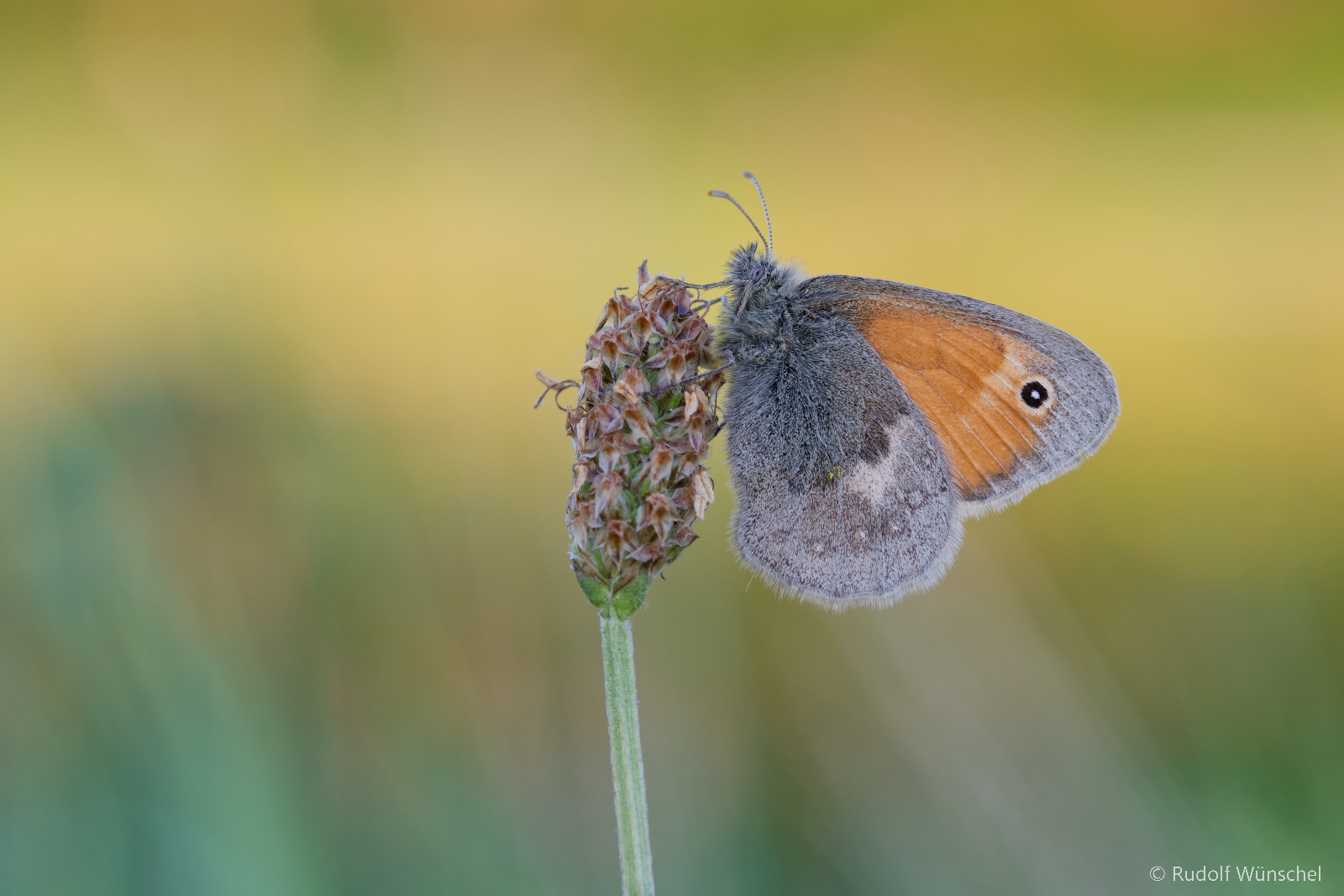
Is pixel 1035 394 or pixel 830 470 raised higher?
pixel 1035 394

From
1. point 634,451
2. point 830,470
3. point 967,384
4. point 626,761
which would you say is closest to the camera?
point 626,761

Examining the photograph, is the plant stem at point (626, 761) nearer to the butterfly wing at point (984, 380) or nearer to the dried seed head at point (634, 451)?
the dried seed head at point (634, 451)

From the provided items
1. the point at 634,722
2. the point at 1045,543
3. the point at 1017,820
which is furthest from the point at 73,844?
the point at 1045,543

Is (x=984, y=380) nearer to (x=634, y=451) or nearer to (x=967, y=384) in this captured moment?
(x=967, y=384)

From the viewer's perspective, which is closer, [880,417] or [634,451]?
[634,451]

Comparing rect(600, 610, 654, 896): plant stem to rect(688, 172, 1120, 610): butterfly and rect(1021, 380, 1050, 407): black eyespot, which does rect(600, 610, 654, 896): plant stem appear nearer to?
rect(688, 172, 1120, 610): butterfly

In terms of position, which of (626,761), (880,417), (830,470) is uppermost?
(880,417)

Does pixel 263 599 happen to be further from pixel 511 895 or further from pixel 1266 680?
pixel 1266 680

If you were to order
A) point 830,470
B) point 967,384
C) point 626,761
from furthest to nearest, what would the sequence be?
1. point 967,384
2. point 830,470
3. point 626,761

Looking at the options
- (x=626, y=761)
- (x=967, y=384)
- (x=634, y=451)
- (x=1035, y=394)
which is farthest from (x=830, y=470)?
(x=626, y=761)
